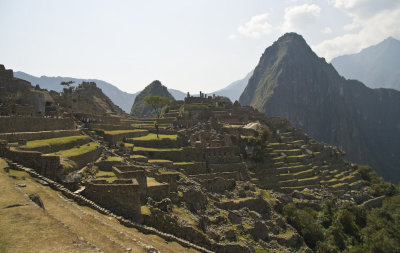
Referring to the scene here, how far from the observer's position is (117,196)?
14953 millimetres

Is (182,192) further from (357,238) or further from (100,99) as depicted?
(100,99)

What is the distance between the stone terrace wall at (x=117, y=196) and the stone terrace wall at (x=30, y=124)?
1098 cm

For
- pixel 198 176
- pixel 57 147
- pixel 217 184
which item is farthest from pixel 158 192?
pixel 198 176

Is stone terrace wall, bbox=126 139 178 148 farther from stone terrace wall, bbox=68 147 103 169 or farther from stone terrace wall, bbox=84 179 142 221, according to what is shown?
stone terrace wall, bbox=84 179 142 221

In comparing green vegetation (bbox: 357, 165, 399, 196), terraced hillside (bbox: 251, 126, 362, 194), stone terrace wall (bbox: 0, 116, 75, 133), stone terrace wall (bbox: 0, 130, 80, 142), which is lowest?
green vegetation (bbox: 357, 165, 399, 196)

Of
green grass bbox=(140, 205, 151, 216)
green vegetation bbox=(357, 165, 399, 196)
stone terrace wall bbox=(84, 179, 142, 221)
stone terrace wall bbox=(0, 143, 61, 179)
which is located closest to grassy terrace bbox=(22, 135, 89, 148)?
stone terrace wall bbox=(0, 143, 61, 179)

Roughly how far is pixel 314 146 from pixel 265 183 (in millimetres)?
22928

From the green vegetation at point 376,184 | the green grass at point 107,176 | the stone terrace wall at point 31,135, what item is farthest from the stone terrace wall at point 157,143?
the green vegetation at point 376,184

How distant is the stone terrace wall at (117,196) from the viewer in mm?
14812

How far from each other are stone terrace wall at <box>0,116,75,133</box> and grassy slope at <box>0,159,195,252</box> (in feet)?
36.1

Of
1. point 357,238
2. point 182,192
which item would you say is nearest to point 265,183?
point 357,238

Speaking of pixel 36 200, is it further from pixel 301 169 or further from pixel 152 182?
pixel 301 169

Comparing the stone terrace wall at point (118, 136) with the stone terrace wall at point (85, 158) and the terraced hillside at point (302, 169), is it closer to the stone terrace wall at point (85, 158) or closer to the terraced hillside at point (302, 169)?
the stone terrace wall at point (85, 158)

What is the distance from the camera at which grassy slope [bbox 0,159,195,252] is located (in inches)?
306
